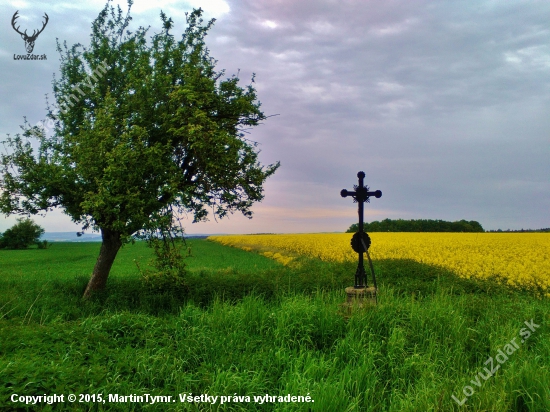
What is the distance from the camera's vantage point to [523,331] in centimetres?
716

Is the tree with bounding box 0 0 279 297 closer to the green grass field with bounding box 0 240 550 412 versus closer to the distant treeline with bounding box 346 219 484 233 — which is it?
the green grass field with bounding box 0 240 550 412

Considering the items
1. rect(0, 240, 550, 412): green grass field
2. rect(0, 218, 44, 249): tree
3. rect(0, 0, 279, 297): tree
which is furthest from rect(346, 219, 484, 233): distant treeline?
rect(0, 240, 550, 412): green grass field

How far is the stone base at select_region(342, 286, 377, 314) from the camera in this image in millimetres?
7762

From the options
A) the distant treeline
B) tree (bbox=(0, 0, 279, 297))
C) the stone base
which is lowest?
the stone base

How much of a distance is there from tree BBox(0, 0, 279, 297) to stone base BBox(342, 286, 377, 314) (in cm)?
530

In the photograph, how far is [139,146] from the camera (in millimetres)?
11078

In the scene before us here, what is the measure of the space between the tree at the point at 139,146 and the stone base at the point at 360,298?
5298 millimetres

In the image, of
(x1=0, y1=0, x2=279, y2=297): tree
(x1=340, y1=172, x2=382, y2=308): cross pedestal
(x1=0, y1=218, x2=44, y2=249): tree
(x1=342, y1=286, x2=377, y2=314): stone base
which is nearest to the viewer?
(x1=342, y1=286, x2=377, y2=314): stone base

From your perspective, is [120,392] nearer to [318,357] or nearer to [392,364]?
[318,357]

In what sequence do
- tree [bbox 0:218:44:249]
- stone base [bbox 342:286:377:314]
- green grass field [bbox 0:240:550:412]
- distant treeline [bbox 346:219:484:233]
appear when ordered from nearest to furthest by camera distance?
green grass field [bbox 0:240:550:412] < stone base [bbox 342:286:377:314] < tree [bbox 0:218:44:249] < distant treeline [bbox 346:219:484:233]

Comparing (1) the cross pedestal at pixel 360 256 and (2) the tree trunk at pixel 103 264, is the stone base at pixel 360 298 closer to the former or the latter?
(1) the cross pedestal at pixel 360 256


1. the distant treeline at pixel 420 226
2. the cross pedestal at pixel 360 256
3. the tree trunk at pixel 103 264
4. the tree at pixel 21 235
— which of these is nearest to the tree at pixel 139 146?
the tree trunk at pixel 103 264

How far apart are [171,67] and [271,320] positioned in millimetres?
9471

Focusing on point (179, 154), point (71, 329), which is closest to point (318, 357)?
point (71, 329)
